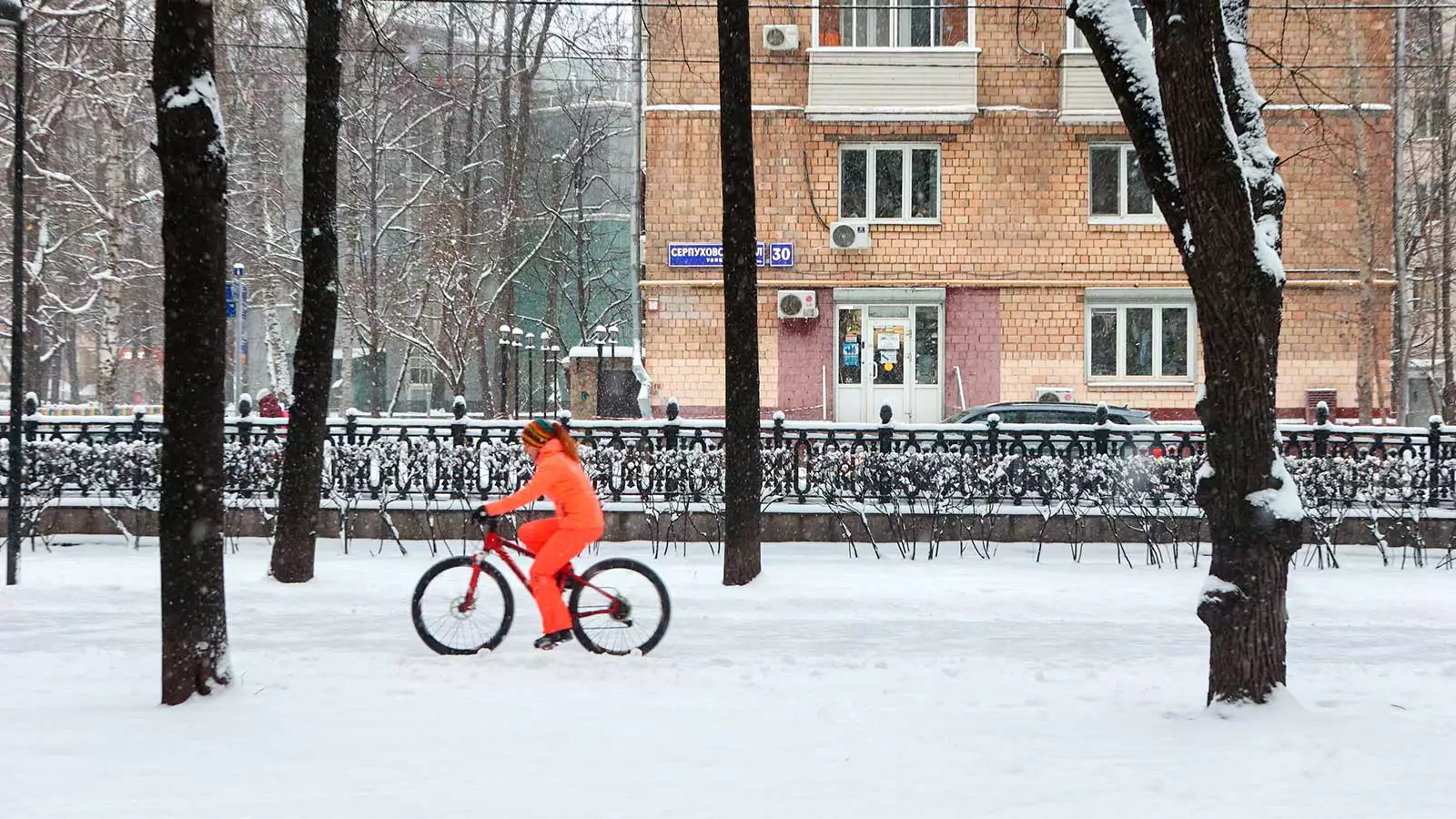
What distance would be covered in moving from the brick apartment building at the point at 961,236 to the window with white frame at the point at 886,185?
3 cm

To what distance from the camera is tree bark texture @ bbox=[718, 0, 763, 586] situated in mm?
11031

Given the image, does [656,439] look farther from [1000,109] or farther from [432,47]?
[432,47]

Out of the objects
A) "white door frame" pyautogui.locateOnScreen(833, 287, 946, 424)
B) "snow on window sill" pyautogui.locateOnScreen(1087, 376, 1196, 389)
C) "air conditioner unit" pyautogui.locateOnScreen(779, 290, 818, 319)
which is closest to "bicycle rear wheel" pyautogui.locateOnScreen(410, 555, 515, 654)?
"air conditioner unit" pyautogui.locateOnScreen(779, 290, 818, 319)

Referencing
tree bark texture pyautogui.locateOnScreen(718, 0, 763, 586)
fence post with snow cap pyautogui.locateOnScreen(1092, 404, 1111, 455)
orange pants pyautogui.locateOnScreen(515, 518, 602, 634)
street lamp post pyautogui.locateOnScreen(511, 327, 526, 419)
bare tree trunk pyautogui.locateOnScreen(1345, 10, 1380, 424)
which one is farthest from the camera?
street lamp post pyautogui.locateOnScreen(511, 327, 526, 419)

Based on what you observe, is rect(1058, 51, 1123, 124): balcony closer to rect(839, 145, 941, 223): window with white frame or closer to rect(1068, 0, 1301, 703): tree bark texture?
rect(839, 145, 941, 223): window with white frame

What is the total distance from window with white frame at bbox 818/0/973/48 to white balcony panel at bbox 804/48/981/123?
421mm

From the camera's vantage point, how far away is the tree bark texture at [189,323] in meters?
6.33

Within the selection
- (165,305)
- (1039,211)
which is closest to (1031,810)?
(165,305)

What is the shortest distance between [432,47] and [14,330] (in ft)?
87.9

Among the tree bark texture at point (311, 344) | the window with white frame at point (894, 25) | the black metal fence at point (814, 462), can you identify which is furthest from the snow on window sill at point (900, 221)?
the tree bark texture at point (311, 344)

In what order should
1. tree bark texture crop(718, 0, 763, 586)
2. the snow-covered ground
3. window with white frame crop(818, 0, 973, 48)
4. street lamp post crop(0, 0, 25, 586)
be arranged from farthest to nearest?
window with white frame crop(818, 0, 973, 48)
tree bark texture crop(718, 0, 763, 586)
street lamp post crop(0, 0, 25, 586)
the snow-covered ground

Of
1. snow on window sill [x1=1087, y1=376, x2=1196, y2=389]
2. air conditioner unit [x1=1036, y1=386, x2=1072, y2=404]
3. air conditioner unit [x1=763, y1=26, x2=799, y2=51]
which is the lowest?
air conditioner unit [x1=1036, y1=386, x2=1072, y2=404]

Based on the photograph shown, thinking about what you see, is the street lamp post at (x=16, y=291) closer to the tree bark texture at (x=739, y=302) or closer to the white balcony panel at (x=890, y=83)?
the tree bark texture at (x=739, y=302)

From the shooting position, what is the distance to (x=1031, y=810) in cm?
513
